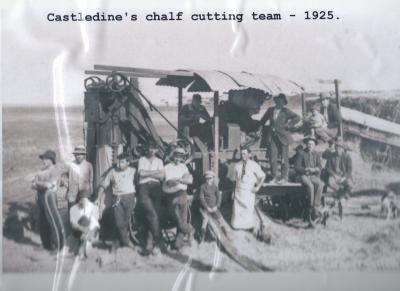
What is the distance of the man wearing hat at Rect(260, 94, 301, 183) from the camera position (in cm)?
135

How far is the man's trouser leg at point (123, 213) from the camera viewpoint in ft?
4.25

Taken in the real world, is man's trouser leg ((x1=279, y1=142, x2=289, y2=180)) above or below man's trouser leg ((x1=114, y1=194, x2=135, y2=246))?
above

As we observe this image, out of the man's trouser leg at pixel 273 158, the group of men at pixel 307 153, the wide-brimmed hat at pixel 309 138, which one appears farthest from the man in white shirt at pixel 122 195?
the wide-brimmed hat at pixel 309 138

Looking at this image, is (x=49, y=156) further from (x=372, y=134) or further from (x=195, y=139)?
(x=372, y=134)

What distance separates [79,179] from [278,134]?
0.58 metres

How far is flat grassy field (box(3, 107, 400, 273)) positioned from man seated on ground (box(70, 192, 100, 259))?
0.04 metres

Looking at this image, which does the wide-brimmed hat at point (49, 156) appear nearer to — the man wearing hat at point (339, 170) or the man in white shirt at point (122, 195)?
the man in white shirt at point (122, 195)

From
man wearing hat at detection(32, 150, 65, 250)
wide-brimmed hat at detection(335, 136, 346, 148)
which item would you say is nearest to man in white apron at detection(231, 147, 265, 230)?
wide-brimmed hat at detection(335, 136, 346, 148)

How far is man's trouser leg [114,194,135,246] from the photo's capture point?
4.25 feet

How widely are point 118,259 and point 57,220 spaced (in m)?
0.20

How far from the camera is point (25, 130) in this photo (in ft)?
4.31

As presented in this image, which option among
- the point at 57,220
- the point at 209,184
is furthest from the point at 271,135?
the point at 57,220

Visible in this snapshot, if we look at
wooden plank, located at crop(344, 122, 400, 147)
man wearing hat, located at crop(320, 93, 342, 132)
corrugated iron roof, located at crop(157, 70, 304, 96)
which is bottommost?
wooden plank, located at crop(344, 122, 400, 147)

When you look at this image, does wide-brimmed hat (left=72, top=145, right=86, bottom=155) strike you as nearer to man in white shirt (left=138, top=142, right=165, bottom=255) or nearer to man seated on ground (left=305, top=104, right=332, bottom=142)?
man in white shirt (left=138, top=142, right=165, bottom=255)
